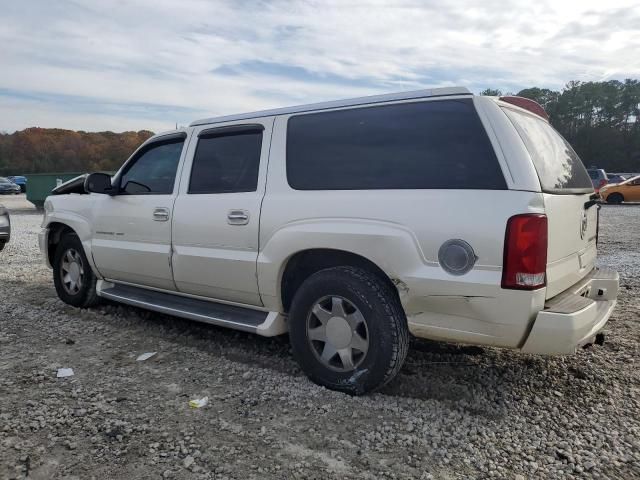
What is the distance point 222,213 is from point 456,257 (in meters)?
1.85

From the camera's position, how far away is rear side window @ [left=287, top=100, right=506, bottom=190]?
2916mm

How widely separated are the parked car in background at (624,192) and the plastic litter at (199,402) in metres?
23.1

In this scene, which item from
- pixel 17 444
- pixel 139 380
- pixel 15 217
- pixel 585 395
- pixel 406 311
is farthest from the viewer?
pixel 15 217

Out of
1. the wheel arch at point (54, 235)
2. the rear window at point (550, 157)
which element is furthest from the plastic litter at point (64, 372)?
the rear window at point (550, 157)

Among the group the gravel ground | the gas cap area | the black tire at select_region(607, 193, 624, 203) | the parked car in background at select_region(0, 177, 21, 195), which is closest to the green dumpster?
the gravel ground

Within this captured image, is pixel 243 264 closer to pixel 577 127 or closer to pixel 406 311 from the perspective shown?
pixel 406 311

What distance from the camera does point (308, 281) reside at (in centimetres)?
339

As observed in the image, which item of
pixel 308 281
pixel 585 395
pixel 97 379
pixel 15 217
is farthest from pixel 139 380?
pixel 15 217

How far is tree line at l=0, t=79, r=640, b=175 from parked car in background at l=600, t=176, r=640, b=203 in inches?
1145

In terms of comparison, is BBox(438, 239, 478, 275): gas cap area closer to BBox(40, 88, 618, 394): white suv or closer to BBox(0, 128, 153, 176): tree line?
BBox(40, 88, 618, 394): white suv

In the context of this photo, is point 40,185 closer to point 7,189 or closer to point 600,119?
point 7,189

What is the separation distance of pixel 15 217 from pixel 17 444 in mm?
17970

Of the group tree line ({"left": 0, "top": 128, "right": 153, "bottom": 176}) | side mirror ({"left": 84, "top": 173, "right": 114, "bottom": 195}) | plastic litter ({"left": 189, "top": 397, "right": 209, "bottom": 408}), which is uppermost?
tree line ({"left": 0, "top": 128, "right": 153, "bottom": 176})

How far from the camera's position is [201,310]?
13.4 ft
